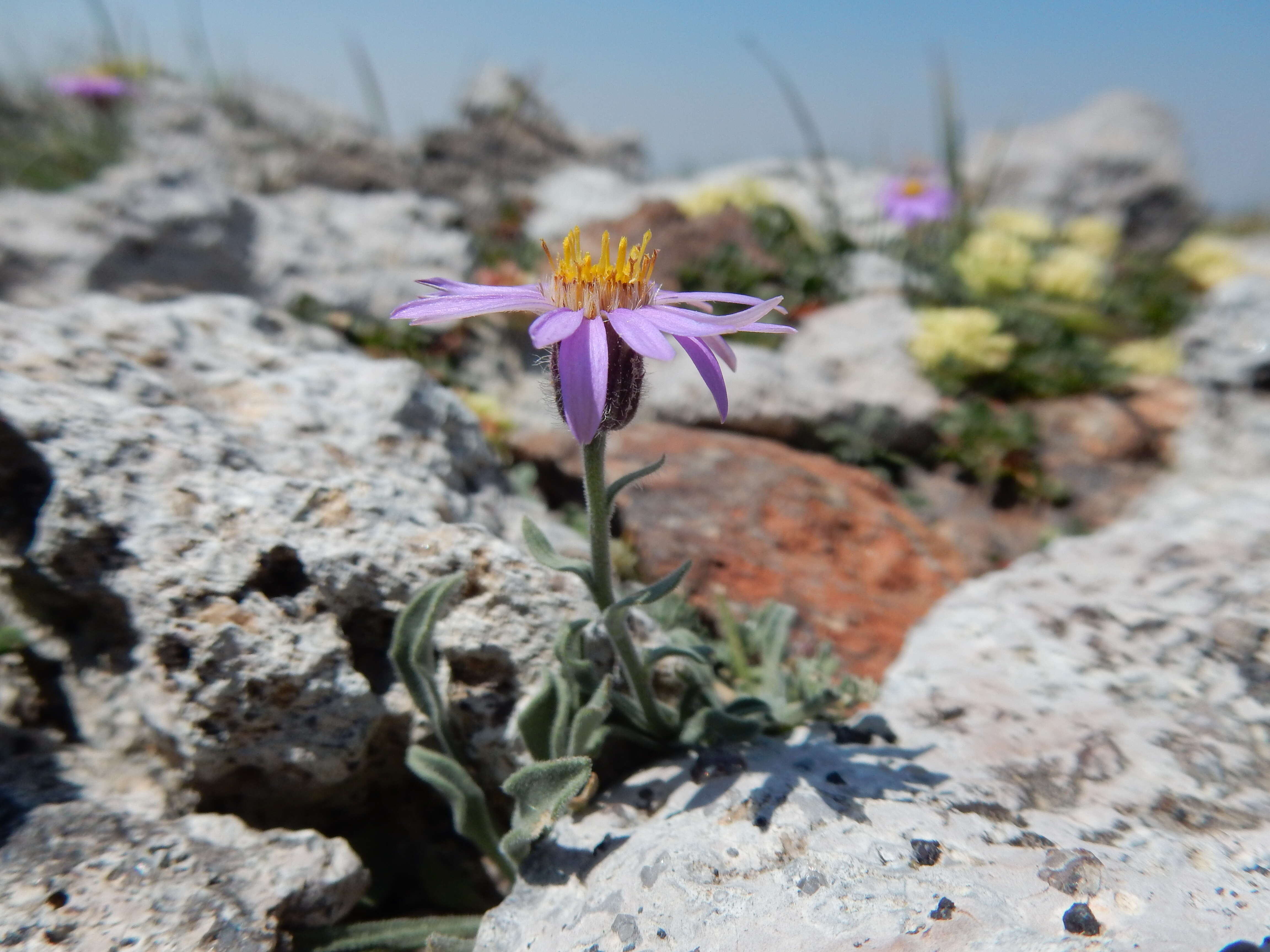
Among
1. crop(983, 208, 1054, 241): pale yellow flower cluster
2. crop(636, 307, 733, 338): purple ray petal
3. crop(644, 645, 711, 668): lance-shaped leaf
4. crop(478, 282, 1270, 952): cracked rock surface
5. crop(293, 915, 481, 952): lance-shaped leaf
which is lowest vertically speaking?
crop(293, 915, 481, 952): lance-shaped leaf

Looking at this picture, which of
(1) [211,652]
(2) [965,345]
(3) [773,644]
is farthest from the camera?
(2) [965,345]

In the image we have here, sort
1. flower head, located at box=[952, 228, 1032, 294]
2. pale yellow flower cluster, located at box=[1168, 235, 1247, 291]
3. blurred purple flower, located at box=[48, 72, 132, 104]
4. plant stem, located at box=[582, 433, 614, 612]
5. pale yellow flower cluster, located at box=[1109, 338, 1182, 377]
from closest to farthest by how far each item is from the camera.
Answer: plant stem, located at box=[582, 433, 614, 612]
pale yellow flower cluster, located at box=[1109, 338, 1182, 377]
flower head, located at box=[952, 228, 1032, 294]
pale yellow flower cluster, located at box=[1168, 235, 1247, 291]
blurred purple flower, located at box=[48, 72, 132, 104]

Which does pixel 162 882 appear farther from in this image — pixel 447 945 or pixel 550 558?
pixel 550 558

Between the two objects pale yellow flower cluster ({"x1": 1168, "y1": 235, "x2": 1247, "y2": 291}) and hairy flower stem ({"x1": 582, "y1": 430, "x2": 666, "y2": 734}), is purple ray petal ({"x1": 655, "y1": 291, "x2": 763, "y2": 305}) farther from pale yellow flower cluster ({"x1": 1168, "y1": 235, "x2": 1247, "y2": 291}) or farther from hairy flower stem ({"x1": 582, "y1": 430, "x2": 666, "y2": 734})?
pale yellow flower cluster ({"x1": 1168, "y1": 235, "x2": 1247, "y2": 291})

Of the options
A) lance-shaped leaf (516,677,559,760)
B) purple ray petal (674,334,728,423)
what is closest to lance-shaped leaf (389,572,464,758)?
lance-shaped leaf (516,677,559,760)

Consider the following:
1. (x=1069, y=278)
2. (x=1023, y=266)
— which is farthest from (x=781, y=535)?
(x=1069, y=278)

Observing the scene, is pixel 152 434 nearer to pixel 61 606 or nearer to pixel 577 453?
pixel 61 606
